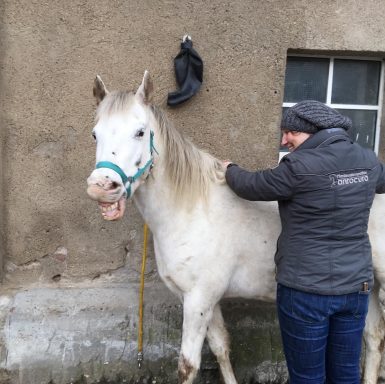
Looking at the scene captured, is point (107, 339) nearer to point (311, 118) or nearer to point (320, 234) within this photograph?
point (320, 234)

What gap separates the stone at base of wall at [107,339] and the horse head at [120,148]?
132 centimetres

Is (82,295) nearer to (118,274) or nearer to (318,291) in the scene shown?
(118,274)

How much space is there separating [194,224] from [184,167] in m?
0.31

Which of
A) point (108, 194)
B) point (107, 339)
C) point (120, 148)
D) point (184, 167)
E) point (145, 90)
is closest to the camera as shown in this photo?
point (108, 194)

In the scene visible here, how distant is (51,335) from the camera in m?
2.93

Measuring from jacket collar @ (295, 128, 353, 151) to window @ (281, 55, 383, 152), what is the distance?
1.51 meters

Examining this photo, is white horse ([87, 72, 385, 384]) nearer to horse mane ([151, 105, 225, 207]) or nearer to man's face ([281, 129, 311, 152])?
horse mane ([151, 105, 225, 207])

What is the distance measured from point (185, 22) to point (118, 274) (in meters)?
1.86

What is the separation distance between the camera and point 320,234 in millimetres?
1868

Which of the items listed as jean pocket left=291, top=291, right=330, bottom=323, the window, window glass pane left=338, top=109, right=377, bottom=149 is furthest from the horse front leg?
window glass pane left=338, top=109, right=377, bottom=149

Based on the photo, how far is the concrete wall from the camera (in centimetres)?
293

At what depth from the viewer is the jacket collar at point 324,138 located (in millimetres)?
1849

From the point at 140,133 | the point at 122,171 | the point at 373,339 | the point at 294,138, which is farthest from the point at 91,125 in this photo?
the point at 373,339

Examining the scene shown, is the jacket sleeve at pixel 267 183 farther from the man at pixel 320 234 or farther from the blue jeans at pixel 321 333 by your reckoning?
the blue jeans at pixel 321 333
